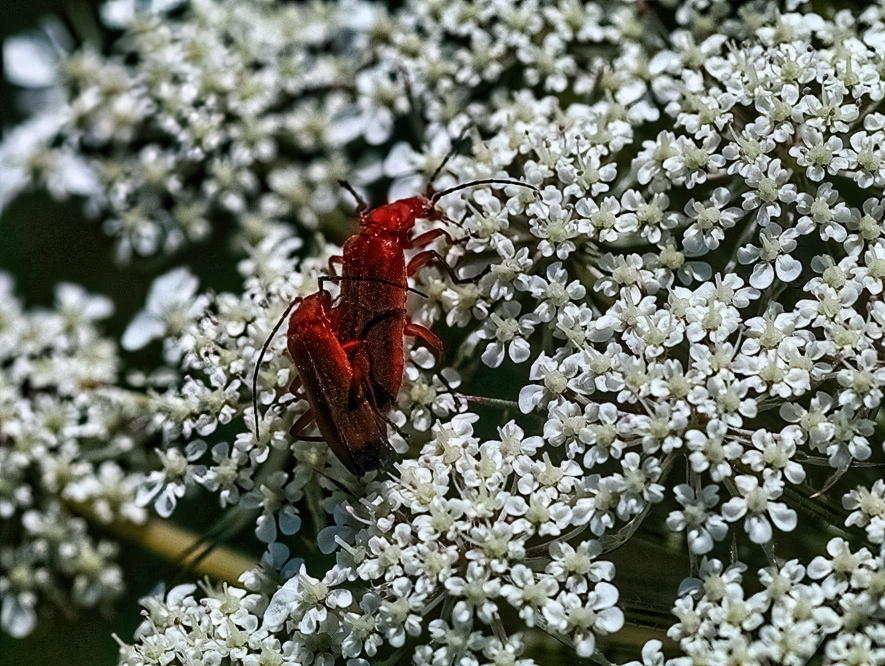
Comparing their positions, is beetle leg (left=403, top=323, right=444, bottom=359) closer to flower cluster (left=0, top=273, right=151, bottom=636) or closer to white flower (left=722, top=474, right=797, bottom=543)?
white flower (left=722, top=474, right=797, bottom=543)

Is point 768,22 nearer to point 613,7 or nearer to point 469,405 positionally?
point 613,7

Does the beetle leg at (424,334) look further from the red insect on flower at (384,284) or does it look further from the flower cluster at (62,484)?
the flower cluster at (62,484)

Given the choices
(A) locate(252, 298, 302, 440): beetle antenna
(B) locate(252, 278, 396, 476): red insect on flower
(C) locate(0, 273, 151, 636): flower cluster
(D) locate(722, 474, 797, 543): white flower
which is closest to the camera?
(D) locate(722, 474, 797, 543): white flower

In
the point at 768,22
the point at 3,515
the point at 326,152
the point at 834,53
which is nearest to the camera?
the point at 834,53

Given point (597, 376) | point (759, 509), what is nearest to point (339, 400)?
point (597, 376)

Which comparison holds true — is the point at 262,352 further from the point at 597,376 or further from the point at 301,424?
the point at 597,376

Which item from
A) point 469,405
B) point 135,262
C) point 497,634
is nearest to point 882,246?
point 469,405

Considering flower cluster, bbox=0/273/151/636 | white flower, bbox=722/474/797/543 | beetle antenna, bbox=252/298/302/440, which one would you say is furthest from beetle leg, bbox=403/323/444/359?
flower cluster, bbox=0/273/151/636

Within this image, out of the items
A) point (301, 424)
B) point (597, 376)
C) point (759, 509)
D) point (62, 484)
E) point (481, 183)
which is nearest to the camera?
point (759, 509)

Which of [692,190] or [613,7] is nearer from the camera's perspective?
[692,190]
